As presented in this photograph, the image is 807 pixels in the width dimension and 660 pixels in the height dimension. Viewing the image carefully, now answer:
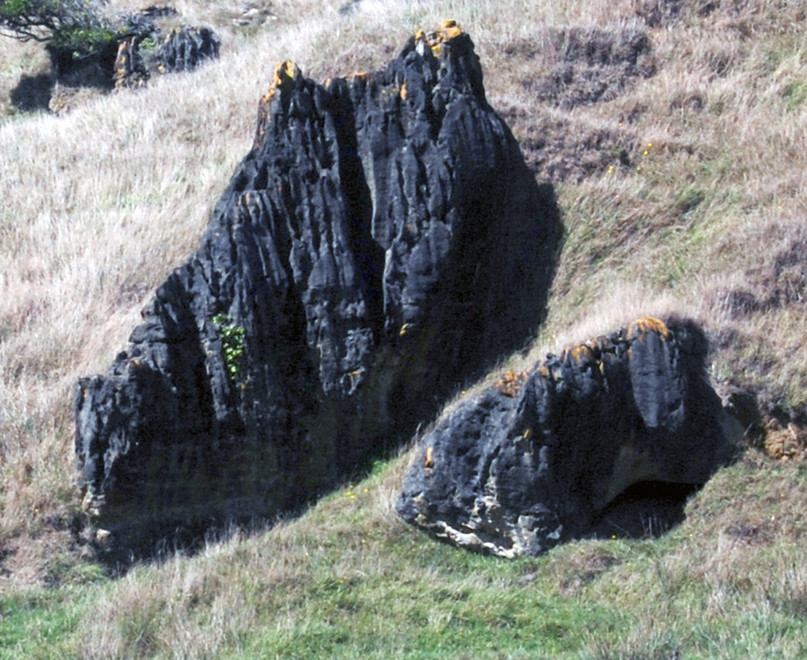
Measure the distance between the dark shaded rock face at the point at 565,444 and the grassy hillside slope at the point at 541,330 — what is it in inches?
9.8

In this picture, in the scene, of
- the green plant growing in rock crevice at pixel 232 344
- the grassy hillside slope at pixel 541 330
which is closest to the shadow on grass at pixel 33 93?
the grassy hillside slope at pixel 541 330

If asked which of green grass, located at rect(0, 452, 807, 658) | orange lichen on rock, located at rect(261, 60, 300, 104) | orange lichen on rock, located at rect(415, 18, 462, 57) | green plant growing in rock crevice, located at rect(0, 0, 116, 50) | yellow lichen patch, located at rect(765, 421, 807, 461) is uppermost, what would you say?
green plant growing in rock crevice, located at rect(0, 0, 116, 50)

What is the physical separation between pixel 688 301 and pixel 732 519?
2.10 m

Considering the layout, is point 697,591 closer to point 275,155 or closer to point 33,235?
point 275,155

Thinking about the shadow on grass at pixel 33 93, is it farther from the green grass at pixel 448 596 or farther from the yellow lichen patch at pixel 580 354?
the yellow lichen patch at pixel 580 354

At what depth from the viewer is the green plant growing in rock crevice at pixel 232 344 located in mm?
9648

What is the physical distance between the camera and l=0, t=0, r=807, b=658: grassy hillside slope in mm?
7562

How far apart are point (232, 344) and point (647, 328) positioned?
330cm

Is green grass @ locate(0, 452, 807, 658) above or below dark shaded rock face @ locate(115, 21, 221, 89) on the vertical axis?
below

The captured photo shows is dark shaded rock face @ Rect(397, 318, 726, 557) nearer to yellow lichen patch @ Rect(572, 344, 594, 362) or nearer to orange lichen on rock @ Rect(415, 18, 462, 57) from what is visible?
yellow lichen patch @ Rect(572, 344, 594, 362)

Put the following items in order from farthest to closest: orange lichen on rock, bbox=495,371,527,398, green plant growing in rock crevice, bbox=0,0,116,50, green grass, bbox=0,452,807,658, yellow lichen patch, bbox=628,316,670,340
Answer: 1. green plant growing in rock crevice, bbox=0,0,116,50
2. yellow lichen patch, bbox=628,316,670,340
3. orange lichen on rock, bbox=495,371,527,398
4. green grass, bbox=0,452,807,658

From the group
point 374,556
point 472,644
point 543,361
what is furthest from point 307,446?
→ point 472,644

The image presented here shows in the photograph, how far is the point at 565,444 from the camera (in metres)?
8.70

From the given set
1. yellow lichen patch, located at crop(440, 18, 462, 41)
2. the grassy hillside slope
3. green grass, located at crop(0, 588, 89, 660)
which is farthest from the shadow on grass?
green grass, located at crop(0, 588, 89, 660)
